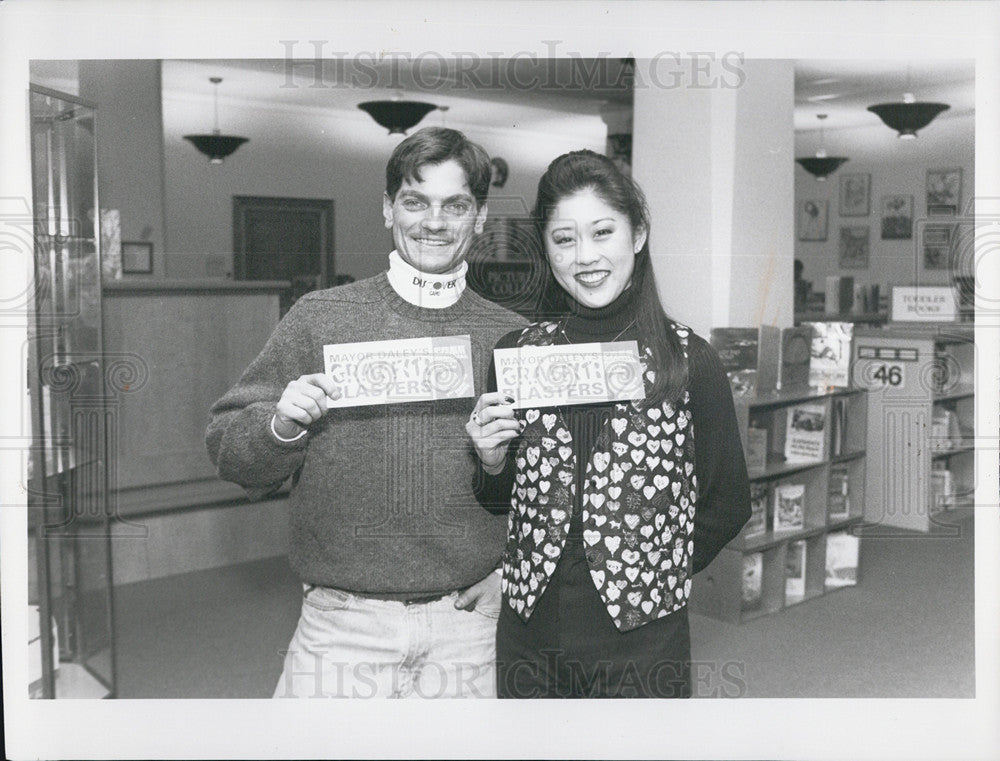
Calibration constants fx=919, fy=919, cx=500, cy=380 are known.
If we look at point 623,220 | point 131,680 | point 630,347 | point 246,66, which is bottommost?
point 131,680

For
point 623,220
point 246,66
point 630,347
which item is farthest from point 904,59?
point 246,66

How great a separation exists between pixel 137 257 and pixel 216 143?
0.93 feet

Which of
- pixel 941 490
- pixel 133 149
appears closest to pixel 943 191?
pixel 941 490

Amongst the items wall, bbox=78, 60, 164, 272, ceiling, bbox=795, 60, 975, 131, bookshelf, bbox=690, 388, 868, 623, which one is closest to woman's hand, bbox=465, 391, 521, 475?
bookshelf, bbox=690, 388, 868, 623

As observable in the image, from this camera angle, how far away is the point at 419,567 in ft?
5.95

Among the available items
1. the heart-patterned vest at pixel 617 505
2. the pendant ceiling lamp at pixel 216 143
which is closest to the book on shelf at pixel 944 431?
the heart-patterned vest at pixel 617 505

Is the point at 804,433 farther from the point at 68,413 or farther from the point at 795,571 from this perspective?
the point at 68,413

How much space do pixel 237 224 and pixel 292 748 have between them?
43.9 inches

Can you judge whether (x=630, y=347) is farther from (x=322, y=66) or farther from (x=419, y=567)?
(x=322, y=66)

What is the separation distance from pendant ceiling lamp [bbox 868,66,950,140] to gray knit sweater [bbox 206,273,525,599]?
0.87 metres

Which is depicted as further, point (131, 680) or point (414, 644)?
point (131, 680)

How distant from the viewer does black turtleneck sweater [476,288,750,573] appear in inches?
71.1

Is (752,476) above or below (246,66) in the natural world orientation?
below

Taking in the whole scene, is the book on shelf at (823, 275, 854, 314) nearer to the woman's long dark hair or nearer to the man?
the woman's long dark hair
